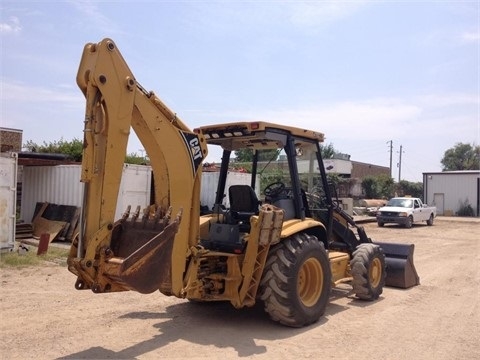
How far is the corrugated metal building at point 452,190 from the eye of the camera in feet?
132

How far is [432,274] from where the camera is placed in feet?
36.5

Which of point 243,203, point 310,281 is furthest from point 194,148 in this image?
point 310,281

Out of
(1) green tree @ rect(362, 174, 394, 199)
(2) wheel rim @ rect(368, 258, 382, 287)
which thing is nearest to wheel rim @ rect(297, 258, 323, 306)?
(2) wheel rim @ rect(368, 258, 382, 287)

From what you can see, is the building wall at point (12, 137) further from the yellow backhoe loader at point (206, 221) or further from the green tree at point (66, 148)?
the yellow backhoe loader at point (206, 221)

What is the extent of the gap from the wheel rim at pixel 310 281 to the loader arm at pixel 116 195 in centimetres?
195

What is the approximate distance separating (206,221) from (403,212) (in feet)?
68.2

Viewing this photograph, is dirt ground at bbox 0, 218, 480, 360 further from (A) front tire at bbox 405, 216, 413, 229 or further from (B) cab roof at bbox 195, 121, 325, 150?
(A) front tire at bbox 405, 216, 413, 229

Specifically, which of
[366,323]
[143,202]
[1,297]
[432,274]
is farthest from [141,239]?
[143,202]

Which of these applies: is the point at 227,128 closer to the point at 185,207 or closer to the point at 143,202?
the point at 185,207

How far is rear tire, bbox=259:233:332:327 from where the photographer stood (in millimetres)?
6164

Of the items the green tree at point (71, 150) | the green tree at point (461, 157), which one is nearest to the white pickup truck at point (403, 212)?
the green tree at point (71, 150)

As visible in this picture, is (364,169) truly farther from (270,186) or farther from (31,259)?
(270,186)

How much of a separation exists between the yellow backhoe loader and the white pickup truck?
1809cm

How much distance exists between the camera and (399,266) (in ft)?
30.1
